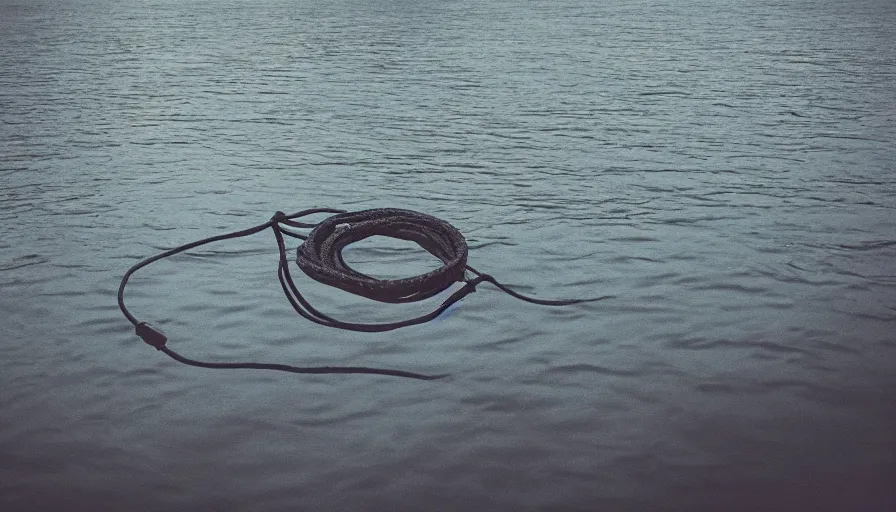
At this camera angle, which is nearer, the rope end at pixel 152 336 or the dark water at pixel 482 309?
the dark water at pixel 482 309

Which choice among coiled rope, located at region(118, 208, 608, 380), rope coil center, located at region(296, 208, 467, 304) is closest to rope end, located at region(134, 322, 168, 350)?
coiled rope, located at region(118, 208, 608, 380)

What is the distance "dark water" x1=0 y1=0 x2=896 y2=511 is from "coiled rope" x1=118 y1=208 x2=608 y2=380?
11 cm

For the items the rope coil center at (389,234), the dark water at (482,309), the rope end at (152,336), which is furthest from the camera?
the rope coil center at (389,234)

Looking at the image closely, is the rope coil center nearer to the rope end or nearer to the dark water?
the dark water

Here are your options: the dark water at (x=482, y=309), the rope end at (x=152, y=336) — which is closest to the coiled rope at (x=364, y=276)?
the rope end at (x=152, y=336)

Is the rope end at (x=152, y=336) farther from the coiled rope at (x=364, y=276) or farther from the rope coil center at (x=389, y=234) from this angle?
the rope coil center at (x=389, y=234)

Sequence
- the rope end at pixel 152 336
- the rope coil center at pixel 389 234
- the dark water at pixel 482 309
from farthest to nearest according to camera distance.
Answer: the rope coil center at pixel 389 234
the rope end at pixel 152 336
the dark water at pixel 482 309

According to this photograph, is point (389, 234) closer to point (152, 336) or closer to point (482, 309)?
point (482, 309)

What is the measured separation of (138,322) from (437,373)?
200 cm

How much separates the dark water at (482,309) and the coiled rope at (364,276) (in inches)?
4.5

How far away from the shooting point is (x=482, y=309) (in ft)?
19.3

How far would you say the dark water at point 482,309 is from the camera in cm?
392

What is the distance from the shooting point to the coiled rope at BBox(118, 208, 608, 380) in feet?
17.0

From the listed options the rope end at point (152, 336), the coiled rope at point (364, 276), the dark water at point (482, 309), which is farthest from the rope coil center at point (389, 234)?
the rope end at point (152, 336)
